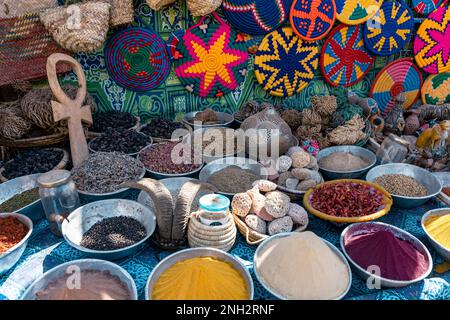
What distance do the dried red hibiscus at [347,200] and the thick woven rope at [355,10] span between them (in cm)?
153

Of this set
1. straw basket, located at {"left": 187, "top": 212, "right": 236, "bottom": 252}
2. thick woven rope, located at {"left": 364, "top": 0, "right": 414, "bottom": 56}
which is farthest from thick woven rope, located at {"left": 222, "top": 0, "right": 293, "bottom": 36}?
straw basket, located at {"left": 187, "top": 212, "right": 236, "bottom": 252}

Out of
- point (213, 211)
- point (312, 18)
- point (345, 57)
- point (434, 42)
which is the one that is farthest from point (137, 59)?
point (434, 42)

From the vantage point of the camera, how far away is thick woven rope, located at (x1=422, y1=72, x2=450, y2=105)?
10.6 ft

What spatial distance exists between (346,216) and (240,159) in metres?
0.73

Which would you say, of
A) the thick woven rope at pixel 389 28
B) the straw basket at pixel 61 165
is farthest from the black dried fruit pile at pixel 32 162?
the thick woven rope at pixel 389 28

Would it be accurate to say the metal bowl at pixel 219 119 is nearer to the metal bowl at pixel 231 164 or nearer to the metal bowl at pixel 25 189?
the metal bowl at pixel 231 164

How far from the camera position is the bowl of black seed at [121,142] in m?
2.15

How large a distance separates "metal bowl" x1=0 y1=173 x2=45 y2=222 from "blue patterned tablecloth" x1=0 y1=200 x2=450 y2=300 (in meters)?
0.06

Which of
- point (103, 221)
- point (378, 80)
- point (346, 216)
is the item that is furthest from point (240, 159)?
point (378, 80)

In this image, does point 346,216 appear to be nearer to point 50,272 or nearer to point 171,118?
point 50,272

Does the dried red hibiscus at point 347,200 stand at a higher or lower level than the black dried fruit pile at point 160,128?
lower

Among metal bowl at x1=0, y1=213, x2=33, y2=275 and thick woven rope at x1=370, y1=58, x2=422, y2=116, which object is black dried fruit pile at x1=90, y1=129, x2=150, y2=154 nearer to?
metal bowl at x1=0, y1=213, x2=33, y2=275

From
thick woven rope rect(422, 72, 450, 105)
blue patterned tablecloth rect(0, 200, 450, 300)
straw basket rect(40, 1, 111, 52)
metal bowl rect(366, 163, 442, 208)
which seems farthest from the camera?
thick woven rope rect(422, 72, 450, 105)

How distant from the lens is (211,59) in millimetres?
2611
